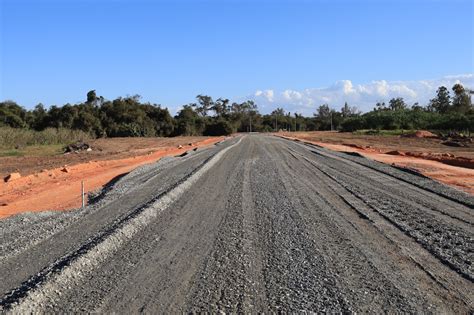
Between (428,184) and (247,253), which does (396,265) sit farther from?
(428,184)

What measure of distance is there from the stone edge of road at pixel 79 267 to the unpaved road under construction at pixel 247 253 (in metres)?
0.02

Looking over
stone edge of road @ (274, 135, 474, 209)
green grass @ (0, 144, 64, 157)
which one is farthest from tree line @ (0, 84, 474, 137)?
stone edge of road @ (274, 135, 474, 209)

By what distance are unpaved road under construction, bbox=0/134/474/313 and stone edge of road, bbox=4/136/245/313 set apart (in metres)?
0.02

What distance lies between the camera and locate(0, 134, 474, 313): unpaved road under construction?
5465mm

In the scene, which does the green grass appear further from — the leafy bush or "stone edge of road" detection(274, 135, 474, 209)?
"stone edge of road" detection(274, 135, 474, 209)

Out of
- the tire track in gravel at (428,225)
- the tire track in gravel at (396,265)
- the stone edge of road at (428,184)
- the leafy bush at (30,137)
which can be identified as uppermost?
the leafy bush at (30,137)

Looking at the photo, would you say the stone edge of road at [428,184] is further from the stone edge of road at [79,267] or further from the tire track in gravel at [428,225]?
the stone edge of road at [79,267]

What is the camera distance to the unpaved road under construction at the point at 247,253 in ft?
17.9

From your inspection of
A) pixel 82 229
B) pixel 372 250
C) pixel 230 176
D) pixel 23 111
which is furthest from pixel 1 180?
pixel 23 111

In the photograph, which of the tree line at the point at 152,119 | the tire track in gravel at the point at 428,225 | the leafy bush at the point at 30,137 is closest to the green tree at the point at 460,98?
the tree line at the point at 152,119

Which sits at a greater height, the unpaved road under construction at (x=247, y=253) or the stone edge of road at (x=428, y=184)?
the unpaved road under construction at (x=247, y=253)

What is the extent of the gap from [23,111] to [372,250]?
71.5 metres

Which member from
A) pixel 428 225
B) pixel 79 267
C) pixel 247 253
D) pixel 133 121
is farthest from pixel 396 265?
pixel 133 121

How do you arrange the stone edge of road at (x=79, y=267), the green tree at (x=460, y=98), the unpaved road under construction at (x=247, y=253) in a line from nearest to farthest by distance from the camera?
the stone edge of road at (x=79, y=267) < the unpaved road under construction at (x=247, y=253) < the green tree at (x=460, y=98)
